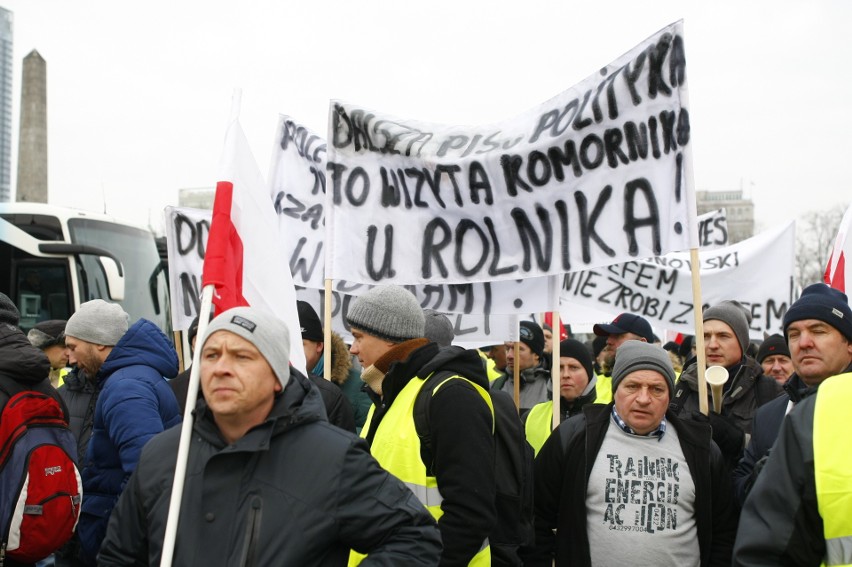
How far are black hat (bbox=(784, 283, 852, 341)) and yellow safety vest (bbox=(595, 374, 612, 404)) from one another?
2.09 metres

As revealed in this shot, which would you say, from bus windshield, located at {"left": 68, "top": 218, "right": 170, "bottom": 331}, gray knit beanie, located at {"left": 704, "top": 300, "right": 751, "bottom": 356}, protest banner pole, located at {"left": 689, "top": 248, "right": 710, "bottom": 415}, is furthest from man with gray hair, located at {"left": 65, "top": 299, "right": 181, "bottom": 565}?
bus windshield, located at {"left": 68, "top": 218, "right": 170, "bottom": 331}

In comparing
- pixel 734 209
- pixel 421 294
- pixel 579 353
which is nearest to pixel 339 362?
pixel 421 294

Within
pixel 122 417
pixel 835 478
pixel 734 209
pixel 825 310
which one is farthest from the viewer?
pixel 734 209

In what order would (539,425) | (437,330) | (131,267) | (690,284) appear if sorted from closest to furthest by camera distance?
(437,330) → (539,425) → (690,284) → (131,267)

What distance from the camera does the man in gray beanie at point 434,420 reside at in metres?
3.08

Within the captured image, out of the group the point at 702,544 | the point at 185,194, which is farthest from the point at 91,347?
the point at 185,194

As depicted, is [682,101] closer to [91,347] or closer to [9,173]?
[91,347]

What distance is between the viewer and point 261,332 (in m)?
2.51

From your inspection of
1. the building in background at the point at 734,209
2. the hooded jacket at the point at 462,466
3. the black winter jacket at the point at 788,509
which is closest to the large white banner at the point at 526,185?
the hooded jacket at the point at 462,466

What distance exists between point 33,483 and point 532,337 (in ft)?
13.1

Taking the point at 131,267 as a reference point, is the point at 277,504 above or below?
below

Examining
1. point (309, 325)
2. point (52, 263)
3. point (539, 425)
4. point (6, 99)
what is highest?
point (6, 99)

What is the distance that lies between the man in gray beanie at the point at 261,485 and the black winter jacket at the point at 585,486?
3.90ft

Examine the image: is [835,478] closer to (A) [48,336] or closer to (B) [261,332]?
(B) [261,332]
